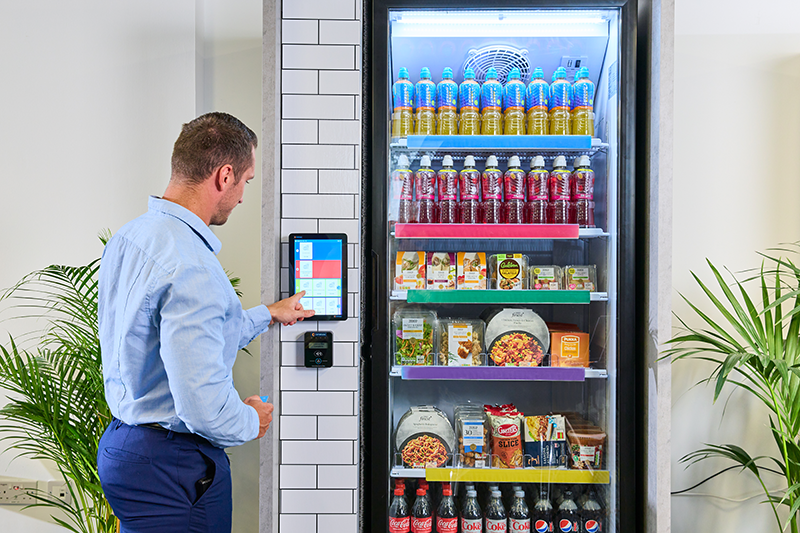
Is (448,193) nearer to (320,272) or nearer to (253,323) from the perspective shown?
(320,272)

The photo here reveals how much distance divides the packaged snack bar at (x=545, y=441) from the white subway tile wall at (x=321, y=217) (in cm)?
67

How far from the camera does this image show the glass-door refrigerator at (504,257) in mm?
1803

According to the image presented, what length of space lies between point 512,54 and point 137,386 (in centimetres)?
179

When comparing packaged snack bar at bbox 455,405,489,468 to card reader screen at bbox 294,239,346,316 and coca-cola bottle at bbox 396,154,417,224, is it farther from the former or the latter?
coca-cola bottle at bbox 396,154,417,224

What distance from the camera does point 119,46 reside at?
7.80 ft

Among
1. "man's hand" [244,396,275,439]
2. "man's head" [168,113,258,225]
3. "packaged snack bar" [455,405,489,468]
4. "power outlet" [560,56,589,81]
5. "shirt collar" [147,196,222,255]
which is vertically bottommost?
"packaged snack bar" [455,405,489,468]

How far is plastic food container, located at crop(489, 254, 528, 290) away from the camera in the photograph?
1954 mm

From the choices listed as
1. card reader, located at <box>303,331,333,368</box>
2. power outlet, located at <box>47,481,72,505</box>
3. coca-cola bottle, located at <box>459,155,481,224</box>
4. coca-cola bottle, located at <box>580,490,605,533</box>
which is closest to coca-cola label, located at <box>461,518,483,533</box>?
coca-cola bottle, located at <box>580,490,605,533</box>

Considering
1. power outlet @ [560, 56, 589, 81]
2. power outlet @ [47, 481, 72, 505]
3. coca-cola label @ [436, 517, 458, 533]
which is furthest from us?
power outlet @ [47, 481, 72, 505]

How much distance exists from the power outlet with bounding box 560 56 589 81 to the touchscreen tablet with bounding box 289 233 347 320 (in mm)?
1166

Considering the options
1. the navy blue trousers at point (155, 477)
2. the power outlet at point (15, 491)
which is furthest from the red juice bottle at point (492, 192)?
the power outlet at point (15, 491)

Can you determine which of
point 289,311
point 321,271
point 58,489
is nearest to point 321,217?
point 321,271

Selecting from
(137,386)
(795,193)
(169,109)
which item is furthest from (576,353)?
(169,109)

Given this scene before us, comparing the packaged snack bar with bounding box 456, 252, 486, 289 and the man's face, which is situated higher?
the man's face
